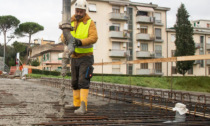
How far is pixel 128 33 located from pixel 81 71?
33.0 m

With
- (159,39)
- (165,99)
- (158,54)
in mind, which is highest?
(159,39)

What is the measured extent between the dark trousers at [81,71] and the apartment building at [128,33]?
2830 cm

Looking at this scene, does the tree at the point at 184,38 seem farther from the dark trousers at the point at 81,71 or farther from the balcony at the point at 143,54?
the dark trousers at the point at 81,71

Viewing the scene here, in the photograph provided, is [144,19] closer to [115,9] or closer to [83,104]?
[115,9]

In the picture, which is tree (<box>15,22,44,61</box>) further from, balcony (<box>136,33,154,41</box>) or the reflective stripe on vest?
the reflective stripe on vest

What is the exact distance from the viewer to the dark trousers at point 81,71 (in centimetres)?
429

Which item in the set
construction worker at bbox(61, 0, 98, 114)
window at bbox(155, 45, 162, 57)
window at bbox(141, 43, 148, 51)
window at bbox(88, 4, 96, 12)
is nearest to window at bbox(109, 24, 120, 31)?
window at bbox(88, 4, 96, 12)

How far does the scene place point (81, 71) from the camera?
14.3ft

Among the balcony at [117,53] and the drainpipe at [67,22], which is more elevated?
the balcony at [117,53]

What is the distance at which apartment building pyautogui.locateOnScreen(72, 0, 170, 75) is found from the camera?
1378 inches

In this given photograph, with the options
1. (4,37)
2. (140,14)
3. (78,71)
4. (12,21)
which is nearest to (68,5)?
(78,71)

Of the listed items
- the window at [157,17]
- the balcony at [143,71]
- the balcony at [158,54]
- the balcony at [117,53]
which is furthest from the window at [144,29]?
the balcony at [143,71]

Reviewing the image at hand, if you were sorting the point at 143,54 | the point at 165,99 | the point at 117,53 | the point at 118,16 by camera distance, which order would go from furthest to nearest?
the point at 143,54 → the point at 117,53 → the point at 118,16 → the point at 165,99

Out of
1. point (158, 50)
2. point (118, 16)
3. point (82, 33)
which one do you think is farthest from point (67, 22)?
point (158, 50)
